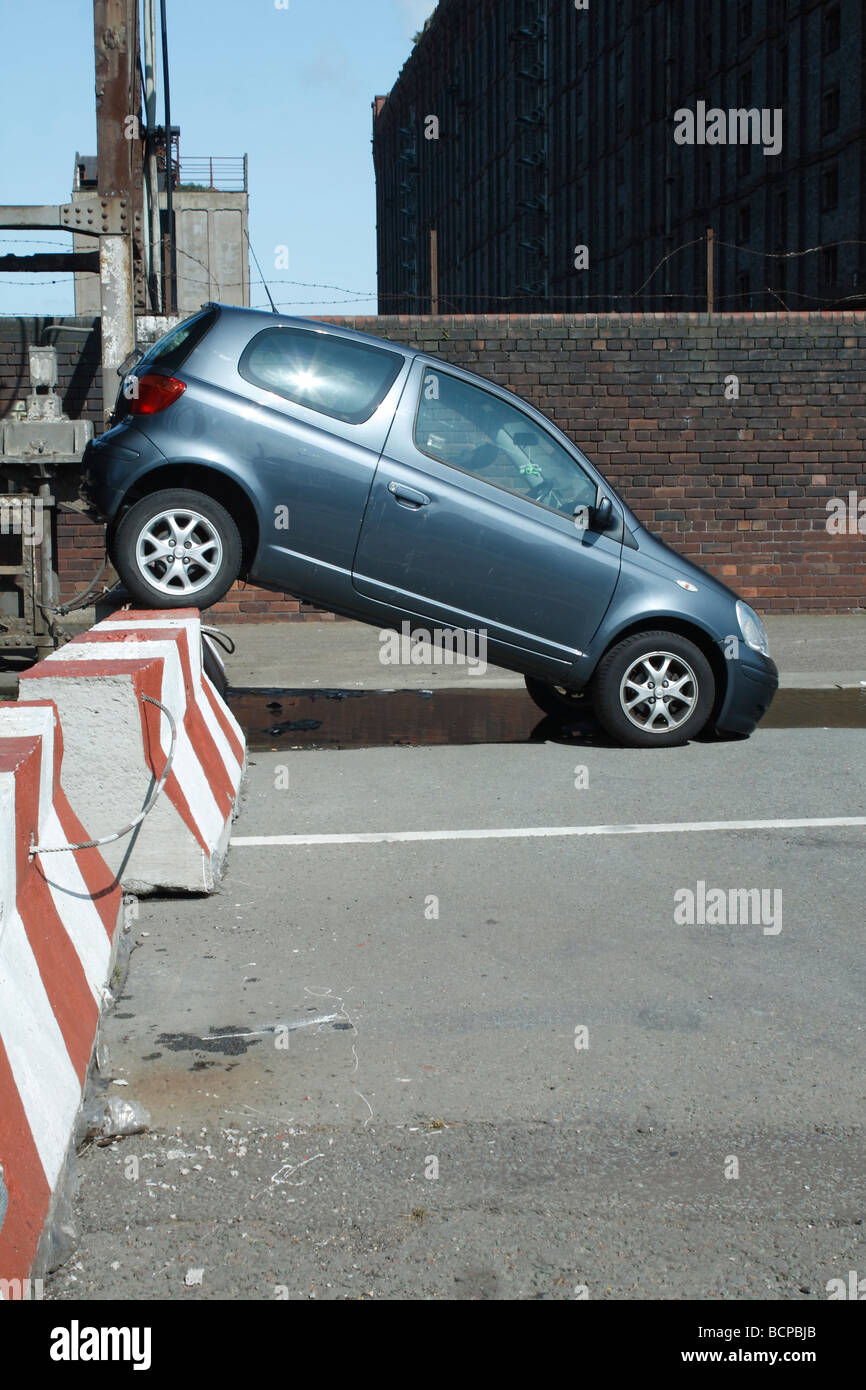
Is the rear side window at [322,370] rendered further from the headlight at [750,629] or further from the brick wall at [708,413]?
the brick wall at [708,413]

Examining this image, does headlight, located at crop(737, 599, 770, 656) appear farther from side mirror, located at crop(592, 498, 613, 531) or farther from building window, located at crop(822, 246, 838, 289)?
building window, located at crop(822, 246, 838, 289)

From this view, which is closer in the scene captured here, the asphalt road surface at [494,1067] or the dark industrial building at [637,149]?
the asphalt road surface at [494,1067]

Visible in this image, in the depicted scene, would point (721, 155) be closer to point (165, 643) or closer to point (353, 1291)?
point (165, 643)

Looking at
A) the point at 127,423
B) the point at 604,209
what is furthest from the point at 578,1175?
the point at 604,209

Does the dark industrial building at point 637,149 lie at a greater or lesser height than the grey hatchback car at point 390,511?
greater

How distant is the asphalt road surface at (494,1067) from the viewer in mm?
2898

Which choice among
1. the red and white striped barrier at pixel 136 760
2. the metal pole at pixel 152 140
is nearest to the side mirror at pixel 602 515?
the red and white striped barrier at pixel 136 760

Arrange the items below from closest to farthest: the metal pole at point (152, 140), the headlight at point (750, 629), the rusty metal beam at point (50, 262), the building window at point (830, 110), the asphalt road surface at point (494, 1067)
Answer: the asphalt road surface at point (494, 1067)
the headlight at point (750, 629)
the rusty metal beam at point (50, 262)
the metal pole at point (152, 140)
the building window at point (830, 110)

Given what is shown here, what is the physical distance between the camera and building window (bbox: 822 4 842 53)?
139 feet

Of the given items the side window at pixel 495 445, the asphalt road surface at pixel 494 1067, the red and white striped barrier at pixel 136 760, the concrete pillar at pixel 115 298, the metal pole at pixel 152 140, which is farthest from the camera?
the metal pole at pixel 152 140

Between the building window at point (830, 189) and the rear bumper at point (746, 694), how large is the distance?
39.1m

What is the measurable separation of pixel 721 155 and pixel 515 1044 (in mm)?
52096

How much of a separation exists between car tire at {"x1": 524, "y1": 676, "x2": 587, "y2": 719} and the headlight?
1336 mm

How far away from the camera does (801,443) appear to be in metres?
15.8
